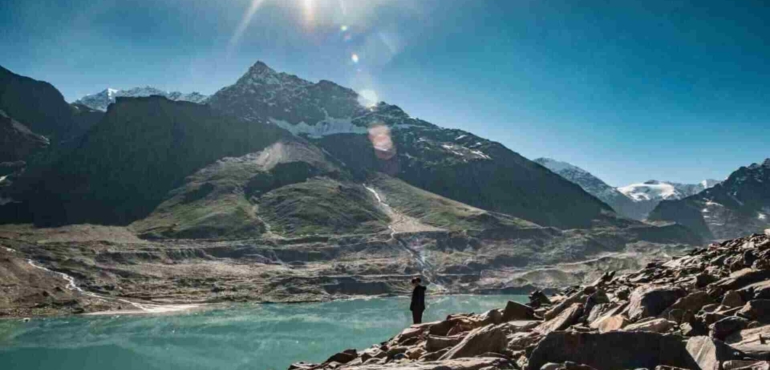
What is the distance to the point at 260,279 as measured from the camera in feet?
604

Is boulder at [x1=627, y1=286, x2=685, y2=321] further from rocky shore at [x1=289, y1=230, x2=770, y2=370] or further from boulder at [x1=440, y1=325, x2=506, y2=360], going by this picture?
boulder at [x1=440, y1=325, x2=506, y2=360]

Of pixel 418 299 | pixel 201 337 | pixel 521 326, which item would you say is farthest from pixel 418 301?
pixel 201 337

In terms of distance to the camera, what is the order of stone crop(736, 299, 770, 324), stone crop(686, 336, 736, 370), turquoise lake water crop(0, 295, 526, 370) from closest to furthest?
stone crop(686, 336, 736, 370) → stone crop(736, 299, 770, 324) → turquoise lake water crop(0, 295, 526, 370)

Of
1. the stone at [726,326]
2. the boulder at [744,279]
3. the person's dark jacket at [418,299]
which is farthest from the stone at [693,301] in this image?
the person's dark jacket at [418,299]

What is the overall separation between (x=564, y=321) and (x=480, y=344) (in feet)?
8.68

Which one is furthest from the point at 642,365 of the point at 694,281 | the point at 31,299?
the point at 31,299

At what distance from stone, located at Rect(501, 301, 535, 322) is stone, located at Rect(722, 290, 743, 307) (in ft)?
21.6

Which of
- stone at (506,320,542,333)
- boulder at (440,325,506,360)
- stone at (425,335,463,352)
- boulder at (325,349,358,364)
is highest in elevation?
stone at (506,320,542,333)

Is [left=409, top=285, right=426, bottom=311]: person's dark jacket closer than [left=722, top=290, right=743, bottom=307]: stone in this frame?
No

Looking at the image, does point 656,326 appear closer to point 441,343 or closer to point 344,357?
point 441,343

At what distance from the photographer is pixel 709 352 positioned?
1012cm

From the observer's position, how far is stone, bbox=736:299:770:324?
11.7m

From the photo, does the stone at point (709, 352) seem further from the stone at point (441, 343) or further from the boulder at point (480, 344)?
the stone at point (441, 343)

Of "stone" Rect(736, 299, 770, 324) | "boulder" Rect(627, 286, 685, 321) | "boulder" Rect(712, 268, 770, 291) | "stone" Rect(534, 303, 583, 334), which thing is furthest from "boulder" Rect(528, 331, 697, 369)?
"boulder" Rect(712, 268, 770, 291)
